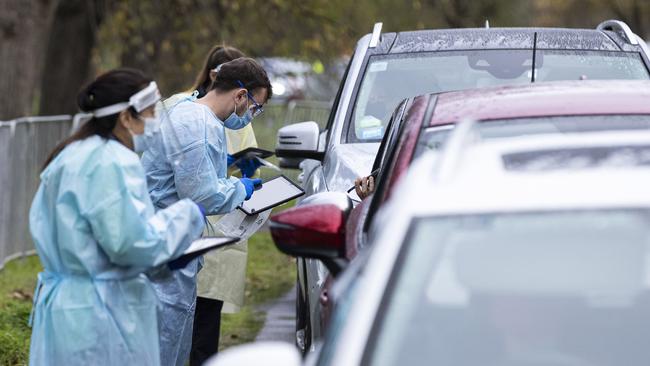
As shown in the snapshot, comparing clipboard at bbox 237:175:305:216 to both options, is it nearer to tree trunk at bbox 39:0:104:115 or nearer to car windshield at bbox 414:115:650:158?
car windshield at bbox 414:115:650:158

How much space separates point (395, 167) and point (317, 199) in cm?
64

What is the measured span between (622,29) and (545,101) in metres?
3.77

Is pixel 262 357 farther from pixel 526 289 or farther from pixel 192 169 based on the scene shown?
pixel 192 169

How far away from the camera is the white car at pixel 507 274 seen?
3.57 m

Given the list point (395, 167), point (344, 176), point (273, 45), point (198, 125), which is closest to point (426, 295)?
point (395, 167)

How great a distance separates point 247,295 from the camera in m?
11.6

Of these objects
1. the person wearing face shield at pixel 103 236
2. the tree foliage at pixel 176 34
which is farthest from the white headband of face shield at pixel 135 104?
the tree foliage at pixel 176 34

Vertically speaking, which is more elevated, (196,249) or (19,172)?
(196,249)

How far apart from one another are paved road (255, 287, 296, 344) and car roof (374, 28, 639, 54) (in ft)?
6.69

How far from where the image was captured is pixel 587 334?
3604mm

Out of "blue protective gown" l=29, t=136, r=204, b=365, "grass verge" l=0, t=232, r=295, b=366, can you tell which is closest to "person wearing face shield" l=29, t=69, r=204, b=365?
"blue protective gown" l=29, t=136, r=204, b=365

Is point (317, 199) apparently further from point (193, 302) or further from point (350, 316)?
point (350, 316)

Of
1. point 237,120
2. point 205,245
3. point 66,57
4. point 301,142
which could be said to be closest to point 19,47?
point 66,57

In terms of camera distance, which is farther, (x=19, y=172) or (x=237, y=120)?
(x=19, y=172)
